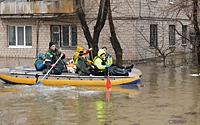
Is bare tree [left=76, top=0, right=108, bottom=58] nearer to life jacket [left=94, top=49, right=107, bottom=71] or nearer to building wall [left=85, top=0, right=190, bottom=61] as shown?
building wall [left=85, top=0, right=190, bottom=61]

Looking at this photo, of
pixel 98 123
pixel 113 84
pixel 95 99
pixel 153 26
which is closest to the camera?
pixel 98 123

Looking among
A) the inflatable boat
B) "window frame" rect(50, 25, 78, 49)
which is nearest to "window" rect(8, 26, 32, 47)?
"window frame" rect(50, 25, 78, 49)

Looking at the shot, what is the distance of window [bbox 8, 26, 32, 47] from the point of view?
91.1 feet

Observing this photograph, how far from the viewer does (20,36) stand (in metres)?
28.0

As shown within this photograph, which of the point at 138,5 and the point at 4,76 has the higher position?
the point at 138,5

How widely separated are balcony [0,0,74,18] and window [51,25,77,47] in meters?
1.42

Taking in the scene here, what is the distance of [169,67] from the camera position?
21.0 meters

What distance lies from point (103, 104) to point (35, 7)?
16.0m

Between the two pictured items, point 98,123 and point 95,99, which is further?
point 95,99

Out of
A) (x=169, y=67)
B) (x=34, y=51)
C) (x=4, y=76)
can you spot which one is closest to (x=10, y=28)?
(x=34, y=51)

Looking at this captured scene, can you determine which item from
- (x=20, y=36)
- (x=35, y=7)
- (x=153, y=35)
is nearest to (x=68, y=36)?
(x=35, y=7)

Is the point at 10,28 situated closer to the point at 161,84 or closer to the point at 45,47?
the point at 45,47

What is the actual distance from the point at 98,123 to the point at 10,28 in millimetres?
20436

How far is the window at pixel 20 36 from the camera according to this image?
27781 millimetres
